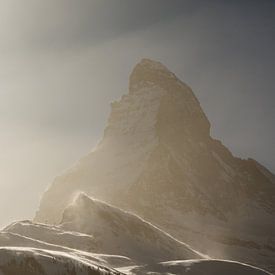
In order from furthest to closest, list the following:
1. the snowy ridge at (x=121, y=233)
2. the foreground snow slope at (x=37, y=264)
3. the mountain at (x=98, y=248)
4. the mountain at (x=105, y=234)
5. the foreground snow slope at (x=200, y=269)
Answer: the snowy ridge at (x=121, y=233), the mountain at (x=105, y=234), the foreground snow slope at (x=200, y=269), the mountain at (x=98, y=248), the foreground snow slope at (x=37, y=264)

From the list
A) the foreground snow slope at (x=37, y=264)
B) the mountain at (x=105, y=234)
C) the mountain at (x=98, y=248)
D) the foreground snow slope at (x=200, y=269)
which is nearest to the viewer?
the foreground snow slope at (x=37, y=264)

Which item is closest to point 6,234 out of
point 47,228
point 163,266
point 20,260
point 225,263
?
point 47,228

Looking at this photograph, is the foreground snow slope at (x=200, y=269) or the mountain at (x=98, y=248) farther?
the foreground snow slope at (x=200, y=269)

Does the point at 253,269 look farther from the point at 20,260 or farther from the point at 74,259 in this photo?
the point at 20,260

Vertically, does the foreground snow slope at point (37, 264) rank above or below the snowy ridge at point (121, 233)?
below

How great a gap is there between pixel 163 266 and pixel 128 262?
34.4ft

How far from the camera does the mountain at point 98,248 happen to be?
3039 inches

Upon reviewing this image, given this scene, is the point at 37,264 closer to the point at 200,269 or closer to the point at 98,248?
the point at 200,269

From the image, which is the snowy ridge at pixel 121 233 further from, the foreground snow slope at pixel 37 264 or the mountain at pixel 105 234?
the foreground snow slope at pixel 37 264

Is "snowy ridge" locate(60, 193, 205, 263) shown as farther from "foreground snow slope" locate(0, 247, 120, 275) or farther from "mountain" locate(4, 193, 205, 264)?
"foreground snow slope" locate(0, 247, 120, 275)

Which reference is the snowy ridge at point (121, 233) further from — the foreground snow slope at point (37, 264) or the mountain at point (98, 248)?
the foreground snow slope at point (37, 264)

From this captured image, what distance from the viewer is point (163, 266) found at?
379 feet

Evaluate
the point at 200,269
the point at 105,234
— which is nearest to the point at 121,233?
the point at 105,234

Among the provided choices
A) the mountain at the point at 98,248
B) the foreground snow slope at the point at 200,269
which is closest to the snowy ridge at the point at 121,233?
the mountain at the point at 98,248
